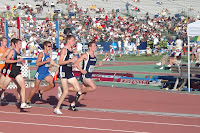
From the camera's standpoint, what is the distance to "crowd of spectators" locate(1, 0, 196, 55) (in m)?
42.4

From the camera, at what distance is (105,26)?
47.7m

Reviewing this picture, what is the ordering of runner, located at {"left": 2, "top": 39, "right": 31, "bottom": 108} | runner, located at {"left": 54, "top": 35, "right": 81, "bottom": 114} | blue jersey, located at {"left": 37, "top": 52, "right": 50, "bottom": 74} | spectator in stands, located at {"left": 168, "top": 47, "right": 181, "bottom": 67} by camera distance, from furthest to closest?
spectator in stands, located at {"left": 168, "top": 47, "right": 181, "bottom": 67} → blue jersey, located at {"left": 37, "top": 52, "right": 50, "bottom": 74} → runner, located at {"left": 2, "top": 39, "right": 31, "bottom": 108} → runner, located at {"left": 54, "top": 35, "right": 81, "bottom": 114}

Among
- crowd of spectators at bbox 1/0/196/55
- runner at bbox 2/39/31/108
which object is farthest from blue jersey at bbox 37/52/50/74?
crowd of spectators at bbox 1/0/196/55

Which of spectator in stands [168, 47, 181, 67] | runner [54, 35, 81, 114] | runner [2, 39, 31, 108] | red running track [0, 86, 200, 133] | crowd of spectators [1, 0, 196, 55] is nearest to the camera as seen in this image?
red running track [0, 86, 200, 133]

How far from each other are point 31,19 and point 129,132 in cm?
3647

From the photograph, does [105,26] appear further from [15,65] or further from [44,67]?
[15,65]

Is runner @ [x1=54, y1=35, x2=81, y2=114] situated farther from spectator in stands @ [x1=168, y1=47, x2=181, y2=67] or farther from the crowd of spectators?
the crowd of spectators

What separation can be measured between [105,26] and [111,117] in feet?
124

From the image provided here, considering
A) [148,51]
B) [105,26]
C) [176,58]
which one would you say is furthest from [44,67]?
[105,26]

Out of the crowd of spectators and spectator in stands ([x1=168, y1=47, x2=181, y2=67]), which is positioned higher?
the crowd of spectators

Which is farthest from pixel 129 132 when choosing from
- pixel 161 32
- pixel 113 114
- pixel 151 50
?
pixel 161 32

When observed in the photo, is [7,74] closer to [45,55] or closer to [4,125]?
[45,55]

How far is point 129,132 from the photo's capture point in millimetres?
8531

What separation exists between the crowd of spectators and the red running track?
26.2 metres
